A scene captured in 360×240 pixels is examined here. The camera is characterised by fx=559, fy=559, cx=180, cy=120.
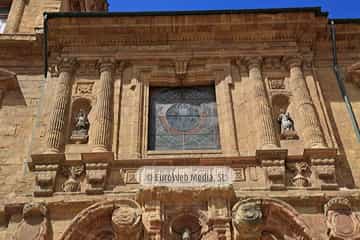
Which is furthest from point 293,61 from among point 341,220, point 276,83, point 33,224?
point 33,224

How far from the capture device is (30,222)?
9727mm

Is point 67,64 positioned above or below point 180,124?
above

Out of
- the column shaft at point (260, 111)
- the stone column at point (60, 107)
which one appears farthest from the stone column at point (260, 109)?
the stone column at point (60, 107)

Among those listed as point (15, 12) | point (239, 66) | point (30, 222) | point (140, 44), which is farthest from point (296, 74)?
point (15, 12)

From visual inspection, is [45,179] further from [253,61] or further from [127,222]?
[253,61]

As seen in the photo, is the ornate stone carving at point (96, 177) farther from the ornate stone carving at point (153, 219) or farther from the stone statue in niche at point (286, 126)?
the stone statue in niche at point (286, 126)

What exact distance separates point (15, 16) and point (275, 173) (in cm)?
915

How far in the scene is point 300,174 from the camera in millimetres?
10531

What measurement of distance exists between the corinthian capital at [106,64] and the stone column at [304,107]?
4090mm

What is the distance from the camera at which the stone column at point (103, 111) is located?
11172mm

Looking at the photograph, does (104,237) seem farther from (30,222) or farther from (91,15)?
(91,15)

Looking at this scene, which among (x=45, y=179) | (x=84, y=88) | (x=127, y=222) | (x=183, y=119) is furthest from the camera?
(x=84, y=88)

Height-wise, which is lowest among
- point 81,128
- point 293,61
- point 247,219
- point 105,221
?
point 247,219

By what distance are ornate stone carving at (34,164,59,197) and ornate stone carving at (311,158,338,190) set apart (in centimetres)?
490
